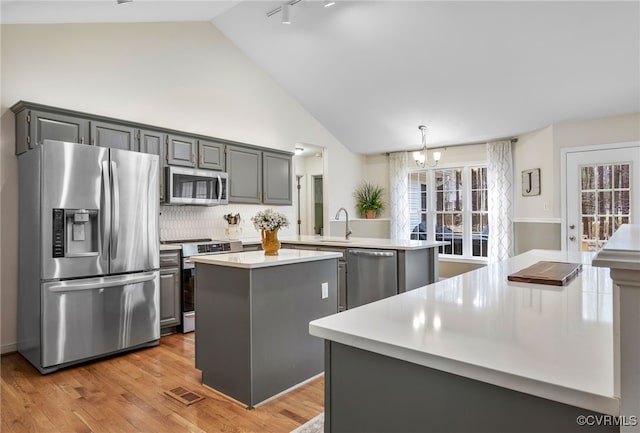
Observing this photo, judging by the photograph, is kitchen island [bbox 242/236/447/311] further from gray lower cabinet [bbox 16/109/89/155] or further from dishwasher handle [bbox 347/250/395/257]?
gray lower cabinet [bbox 16/109/89/155]

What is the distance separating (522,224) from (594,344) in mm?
5675

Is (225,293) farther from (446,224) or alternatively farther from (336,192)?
(446,224)

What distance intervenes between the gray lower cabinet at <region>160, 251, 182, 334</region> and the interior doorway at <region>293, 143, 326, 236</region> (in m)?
4.61

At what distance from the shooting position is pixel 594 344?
0.89m

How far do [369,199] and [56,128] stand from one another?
5.33 metres

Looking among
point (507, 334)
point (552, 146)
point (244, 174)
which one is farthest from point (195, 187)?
point (552, 146)

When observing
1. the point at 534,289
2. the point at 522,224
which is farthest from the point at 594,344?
the point at 522,224

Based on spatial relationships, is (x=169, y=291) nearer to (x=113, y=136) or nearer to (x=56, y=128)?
(x=113, y=136)

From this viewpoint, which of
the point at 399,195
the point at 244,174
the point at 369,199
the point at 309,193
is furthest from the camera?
the point at 309,193

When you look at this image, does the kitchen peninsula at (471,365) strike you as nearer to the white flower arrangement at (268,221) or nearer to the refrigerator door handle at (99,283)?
the white flower arrangement at (268,221)

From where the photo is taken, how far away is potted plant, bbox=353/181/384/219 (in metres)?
7.54

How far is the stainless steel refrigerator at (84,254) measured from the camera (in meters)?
3.07

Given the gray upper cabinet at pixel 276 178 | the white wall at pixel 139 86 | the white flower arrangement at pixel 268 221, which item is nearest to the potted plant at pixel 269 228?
the white flower arrangement at pixel 268 221

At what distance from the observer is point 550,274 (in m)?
1.80
